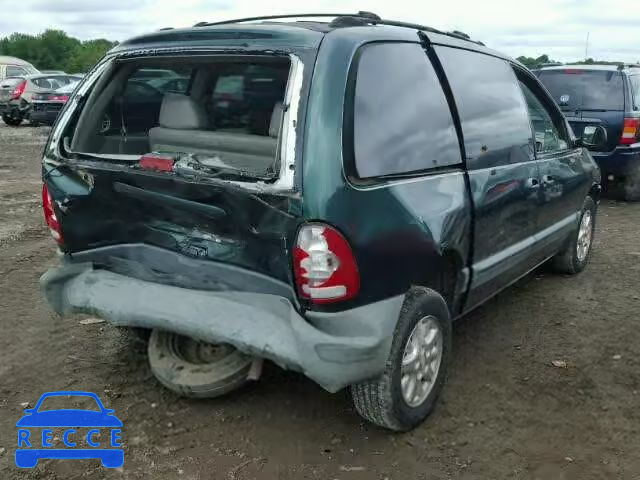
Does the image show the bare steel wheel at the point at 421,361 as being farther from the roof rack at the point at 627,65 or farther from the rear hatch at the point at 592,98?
the roof rack at the point at 627,65

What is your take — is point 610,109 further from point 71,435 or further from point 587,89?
point 71,435

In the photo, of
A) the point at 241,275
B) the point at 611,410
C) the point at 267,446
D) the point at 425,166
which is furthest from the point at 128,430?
the point at 611,410

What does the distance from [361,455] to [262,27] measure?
1.95 metres

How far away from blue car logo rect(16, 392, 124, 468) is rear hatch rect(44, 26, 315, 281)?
2.59 ft

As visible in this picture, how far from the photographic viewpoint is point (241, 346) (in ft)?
9.02

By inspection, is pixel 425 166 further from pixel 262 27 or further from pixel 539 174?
pixel 539 174

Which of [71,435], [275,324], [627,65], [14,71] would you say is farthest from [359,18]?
[14,71]

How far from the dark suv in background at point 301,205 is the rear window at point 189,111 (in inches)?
0.5

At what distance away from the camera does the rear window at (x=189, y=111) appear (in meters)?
3.41

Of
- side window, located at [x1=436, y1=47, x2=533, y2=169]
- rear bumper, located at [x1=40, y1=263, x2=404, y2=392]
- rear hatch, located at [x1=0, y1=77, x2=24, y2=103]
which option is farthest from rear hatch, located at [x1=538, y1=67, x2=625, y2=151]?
rear hatch, located at [x1=0, y1=77, x2=24, y2=103]

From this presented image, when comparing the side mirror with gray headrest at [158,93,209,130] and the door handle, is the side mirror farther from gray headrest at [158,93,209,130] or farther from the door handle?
gray headrest at [158,93,209,130]

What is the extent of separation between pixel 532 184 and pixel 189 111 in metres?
2.09

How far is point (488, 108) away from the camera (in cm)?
378

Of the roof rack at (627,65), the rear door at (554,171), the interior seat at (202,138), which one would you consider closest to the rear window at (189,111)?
the interior seat at (202,138)
